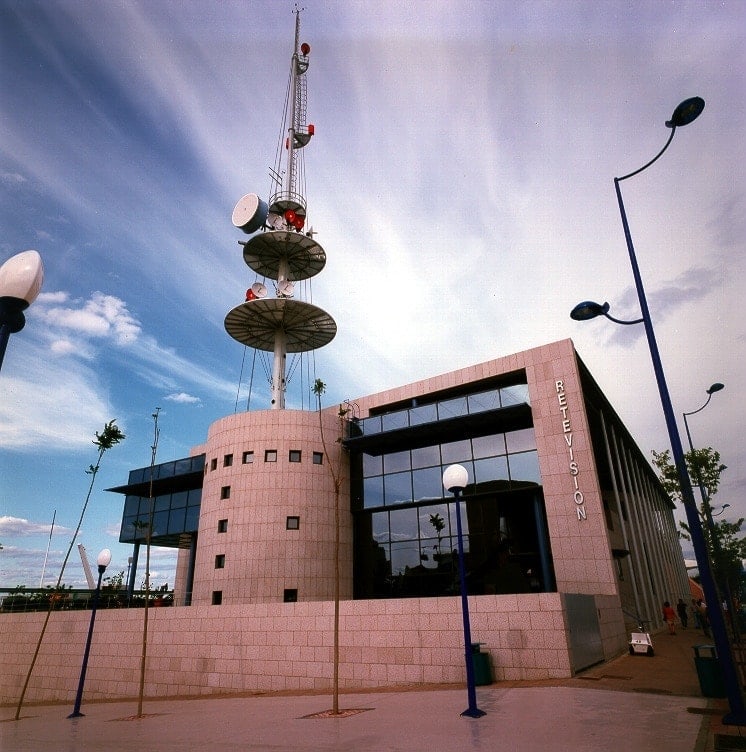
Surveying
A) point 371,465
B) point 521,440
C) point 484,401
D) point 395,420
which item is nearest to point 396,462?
point 371,465

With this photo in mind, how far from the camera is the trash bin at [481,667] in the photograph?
1373 cm

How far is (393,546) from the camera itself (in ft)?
88.8

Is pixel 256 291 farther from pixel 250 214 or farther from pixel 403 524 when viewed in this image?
pixel 403 524

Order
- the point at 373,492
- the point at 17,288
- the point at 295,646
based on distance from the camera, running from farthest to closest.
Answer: the point at 373,492 < the point at 295,646 < the point at 17,288

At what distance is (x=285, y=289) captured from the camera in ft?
107

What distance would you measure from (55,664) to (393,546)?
696 inches

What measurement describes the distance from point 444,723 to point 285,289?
27285 millimetres

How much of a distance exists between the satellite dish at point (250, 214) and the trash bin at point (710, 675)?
29.9 m

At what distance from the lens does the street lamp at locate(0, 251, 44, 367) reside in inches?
178

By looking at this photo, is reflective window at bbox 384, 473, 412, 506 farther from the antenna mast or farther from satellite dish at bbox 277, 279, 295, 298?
satellite dish at bbox 277, 279, 295, 298

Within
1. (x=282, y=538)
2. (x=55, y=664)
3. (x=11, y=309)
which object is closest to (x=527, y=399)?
(x=282, y=538)

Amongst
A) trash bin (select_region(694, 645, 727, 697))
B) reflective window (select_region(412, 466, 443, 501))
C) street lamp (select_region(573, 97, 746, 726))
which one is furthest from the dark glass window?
street lamp (select_region(573, 97, 746, 726))

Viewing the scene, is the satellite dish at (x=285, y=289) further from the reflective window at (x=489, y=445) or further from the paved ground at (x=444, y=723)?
the paved ground at (x=444, y=723)

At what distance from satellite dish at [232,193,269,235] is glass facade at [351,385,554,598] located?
48.3 feet
